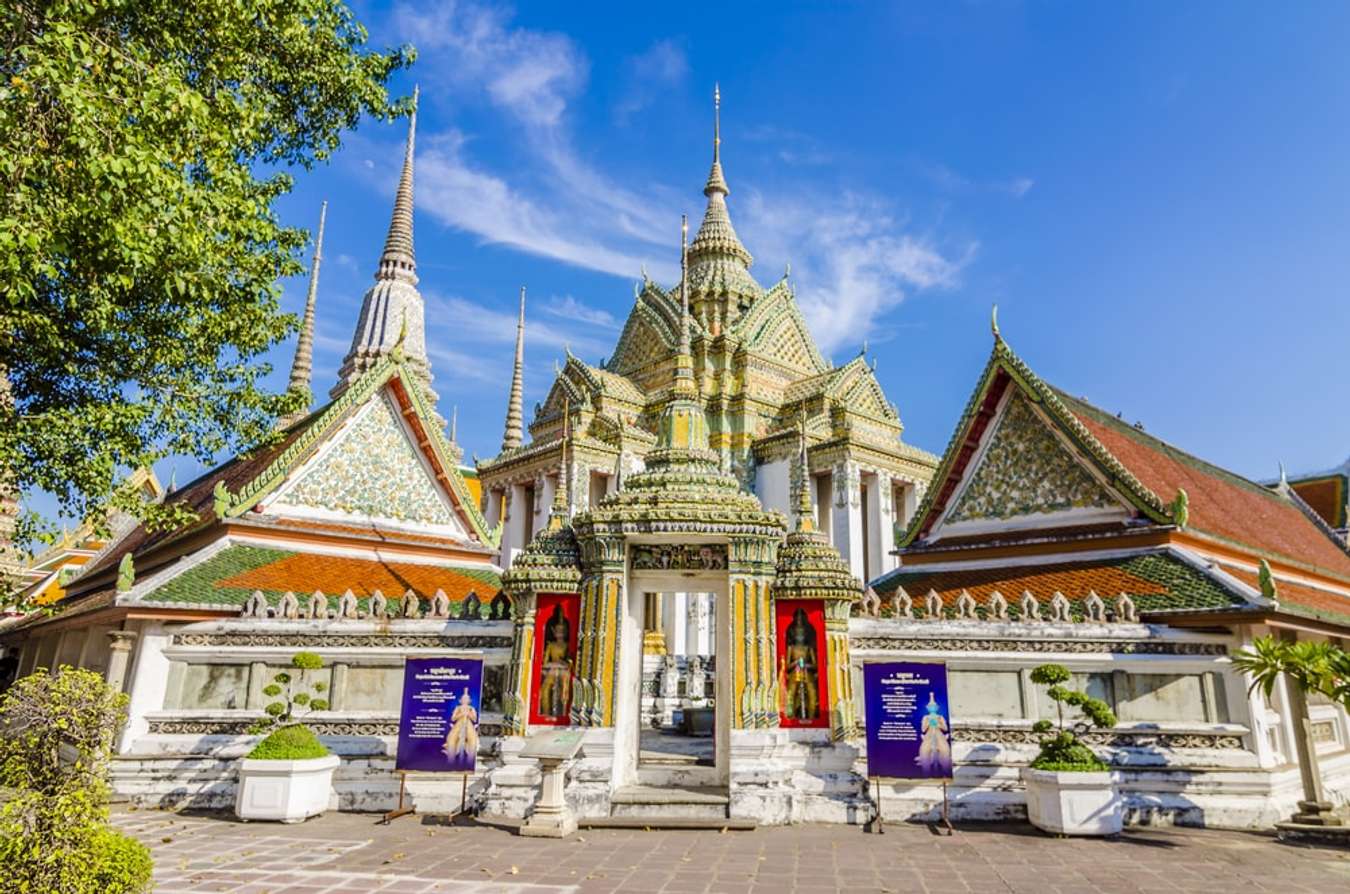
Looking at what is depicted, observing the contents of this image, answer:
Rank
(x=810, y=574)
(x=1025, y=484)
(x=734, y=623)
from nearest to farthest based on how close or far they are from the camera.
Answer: (x=734, y=623) → (x=810, y=574) → (x=1025, y=484)

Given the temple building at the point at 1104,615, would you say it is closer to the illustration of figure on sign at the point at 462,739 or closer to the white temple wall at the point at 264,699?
the illustration of figure on sign at the point at 462,739

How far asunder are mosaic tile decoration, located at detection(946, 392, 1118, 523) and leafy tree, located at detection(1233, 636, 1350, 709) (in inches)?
141

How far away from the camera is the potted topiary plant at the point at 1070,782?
28.3 ft

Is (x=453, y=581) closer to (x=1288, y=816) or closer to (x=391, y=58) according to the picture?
(x=391, y=58)

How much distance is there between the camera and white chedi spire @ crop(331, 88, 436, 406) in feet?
93.9

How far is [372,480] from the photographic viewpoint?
14375 mm

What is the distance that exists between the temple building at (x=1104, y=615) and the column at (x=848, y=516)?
374 inches

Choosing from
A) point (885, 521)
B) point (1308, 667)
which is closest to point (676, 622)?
point (885, 521)

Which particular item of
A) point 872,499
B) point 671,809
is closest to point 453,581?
point 671,809

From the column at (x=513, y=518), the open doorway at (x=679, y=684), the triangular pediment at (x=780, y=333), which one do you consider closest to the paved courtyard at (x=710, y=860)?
the open doorway at (x=679, y=684)

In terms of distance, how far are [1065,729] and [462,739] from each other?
7.05 m

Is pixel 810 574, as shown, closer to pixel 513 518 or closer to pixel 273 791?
pixel 273 791

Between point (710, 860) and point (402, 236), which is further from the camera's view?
point (402, 236)

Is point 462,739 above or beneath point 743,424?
beneath
